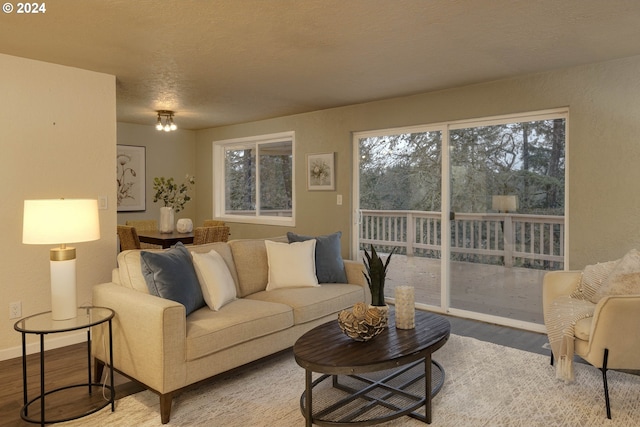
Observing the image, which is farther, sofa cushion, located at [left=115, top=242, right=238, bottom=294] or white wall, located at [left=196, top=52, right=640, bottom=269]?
white wall, located at [left=196, top=52, right=640, bottom=269]

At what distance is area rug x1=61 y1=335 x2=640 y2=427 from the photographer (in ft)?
8.10

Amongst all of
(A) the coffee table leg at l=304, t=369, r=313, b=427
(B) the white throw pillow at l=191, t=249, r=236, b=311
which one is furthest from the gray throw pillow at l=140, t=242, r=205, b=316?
(A) the coffee table leg at l=304, t=369, r=313, b=427

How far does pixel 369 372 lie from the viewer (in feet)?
7.55

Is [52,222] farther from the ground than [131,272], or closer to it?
farther from the ground

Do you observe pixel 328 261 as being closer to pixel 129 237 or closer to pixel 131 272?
pixel 131 272

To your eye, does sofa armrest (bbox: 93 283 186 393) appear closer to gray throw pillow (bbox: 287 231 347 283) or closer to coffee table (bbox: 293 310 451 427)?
coffee table (bbox: 293 310 451 427)

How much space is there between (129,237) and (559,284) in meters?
4.12

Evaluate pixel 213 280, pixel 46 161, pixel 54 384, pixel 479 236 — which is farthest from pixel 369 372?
pixel 46 161

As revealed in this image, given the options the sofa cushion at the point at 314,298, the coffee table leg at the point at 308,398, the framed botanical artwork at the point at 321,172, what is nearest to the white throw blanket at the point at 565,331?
the sofa cushion at the point at 314,298

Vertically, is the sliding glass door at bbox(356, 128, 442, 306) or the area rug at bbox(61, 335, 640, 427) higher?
the sliding glass door at bbox(356, 128, 442, 306)

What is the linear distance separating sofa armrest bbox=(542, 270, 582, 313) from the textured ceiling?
167 centimetres

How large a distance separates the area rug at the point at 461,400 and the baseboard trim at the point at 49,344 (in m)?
1.39

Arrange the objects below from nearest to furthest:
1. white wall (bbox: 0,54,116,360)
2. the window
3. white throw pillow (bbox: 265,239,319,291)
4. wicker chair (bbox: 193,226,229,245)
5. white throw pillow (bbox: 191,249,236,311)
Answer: white throw pillow (bbox: 191,249,236,311)
white wall (bbox: 0,54,116,360)
white throw pillow (bbox: 265,239,319,291)
wicker chair (bbox: 193,226,229,245)
the window

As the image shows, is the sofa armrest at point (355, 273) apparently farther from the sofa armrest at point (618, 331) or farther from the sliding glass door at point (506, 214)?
the sofa armrest at point (618, 331)
